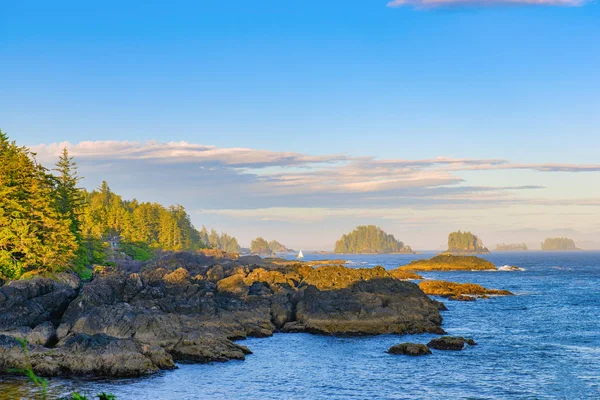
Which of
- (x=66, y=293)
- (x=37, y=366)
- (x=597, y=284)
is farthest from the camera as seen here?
(x=597, y=284)

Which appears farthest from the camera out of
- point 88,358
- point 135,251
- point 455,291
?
point 135,251

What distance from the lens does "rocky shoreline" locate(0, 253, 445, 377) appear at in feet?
127

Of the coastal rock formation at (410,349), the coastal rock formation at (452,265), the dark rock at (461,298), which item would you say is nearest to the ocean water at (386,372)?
the coastal rock formation at (410,349)

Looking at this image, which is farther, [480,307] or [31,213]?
[480,307]

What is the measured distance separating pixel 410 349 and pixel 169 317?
1842 centimetres

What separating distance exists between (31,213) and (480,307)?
55.9 metres

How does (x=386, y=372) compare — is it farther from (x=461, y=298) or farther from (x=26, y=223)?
(x=461, y=298)

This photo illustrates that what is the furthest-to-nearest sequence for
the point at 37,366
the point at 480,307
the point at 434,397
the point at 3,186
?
the point at 480,307
the point at 3,186
the point at 37,366
the point at 434,397

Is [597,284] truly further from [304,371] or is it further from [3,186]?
[3,186]

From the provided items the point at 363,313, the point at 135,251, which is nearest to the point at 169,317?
the point at 363,313

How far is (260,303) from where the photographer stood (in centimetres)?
6219

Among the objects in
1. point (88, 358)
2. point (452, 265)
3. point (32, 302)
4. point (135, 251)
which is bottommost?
point (452, 265)

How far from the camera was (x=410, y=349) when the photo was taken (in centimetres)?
4675

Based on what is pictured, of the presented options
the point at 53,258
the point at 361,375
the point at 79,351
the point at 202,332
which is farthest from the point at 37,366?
the point at 53,258
